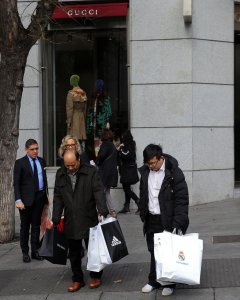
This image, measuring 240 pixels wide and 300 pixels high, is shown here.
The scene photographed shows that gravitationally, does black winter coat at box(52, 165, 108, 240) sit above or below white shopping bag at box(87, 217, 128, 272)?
above

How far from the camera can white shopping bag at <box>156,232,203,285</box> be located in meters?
5.77

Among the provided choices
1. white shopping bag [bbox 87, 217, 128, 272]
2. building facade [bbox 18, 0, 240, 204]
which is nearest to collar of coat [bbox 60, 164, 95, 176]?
white shopping bag [bbox 87, 217, 128, 272]

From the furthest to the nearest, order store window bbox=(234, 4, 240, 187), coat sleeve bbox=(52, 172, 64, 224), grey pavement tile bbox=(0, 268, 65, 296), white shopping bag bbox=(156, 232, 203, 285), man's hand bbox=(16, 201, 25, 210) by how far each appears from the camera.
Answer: store window bbox=(234, 4, 240, 187) < man's hand bbox=(16, 201, 25, 210) < grey pavement tile bbox=(0, 268, 65, 296) < coat sleeve bbox=(52, 172, 64, 224) < white shopping bag bbox=(156, 232, 203, 285)

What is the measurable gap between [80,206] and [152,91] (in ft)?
19.1

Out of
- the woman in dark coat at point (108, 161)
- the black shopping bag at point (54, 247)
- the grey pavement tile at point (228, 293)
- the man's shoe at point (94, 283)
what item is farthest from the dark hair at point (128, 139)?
the grey pavement tile at point (228, 293)

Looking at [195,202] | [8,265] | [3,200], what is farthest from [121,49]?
[8,265]

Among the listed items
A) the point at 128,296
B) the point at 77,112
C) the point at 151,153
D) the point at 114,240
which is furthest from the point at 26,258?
the point at 77,112

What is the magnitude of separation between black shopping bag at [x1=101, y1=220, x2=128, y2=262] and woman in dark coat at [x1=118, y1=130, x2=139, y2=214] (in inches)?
192

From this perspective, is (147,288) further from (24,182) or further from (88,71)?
(88,71)

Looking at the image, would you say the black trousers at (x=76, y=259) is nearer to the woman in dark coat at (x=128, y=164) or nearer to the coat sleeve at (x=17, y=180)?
the coat sleeve at (x=17, y=180)

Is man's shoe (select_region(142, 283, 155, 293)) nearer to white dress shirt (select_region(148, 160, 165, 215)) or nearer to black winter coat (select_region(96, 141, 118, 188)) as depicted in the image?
white dress shirt (select_region(148, 160, 165, 215))

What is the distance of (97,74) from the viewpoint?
41.4 ft

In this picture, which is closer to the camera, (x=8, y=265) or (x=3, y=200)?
(x=8, y=265)

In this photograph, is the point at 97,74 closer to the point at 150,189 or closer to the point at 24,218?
the point at 24,218
